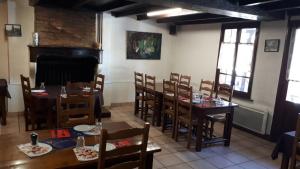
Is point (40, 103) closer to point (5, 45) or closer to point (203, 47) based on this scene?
point (5, 45)

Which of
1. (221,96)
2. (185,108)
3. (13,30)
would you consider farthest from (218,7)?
(13,30)

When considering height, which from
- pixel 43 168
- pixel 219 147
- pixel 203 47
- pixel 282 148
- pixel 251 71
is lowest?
pixel 219 147

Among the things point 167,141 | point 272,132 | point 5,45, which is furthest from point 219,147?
point 5,45

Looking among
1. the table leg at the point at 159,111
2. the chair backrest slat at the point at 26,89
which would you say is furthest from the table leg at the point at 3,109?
the table leg at the point at 159,111

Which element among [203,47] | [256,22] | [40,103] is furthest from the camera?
[203,47]

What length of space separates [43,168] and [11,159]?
0.91ft

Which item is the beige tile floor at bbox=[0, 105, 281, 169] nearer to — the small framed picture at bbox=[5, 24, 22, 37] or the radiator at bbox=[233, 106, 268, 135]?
the radiator at bbox=[233, 106, 268, 135]

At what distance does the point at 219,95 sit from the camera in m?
4.74

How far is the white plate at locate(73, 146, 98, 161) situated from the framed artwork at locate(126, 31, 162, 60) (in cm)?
460

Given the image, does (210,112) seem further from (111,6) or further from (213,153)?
(111,6)

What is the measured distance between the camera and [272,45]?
4.45 m

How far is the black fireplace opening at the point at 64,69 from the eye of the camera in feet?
17.3

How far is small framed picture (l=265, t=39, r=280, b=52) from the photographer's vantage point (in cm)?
436

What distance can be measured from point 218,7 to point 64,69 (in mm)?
3705
